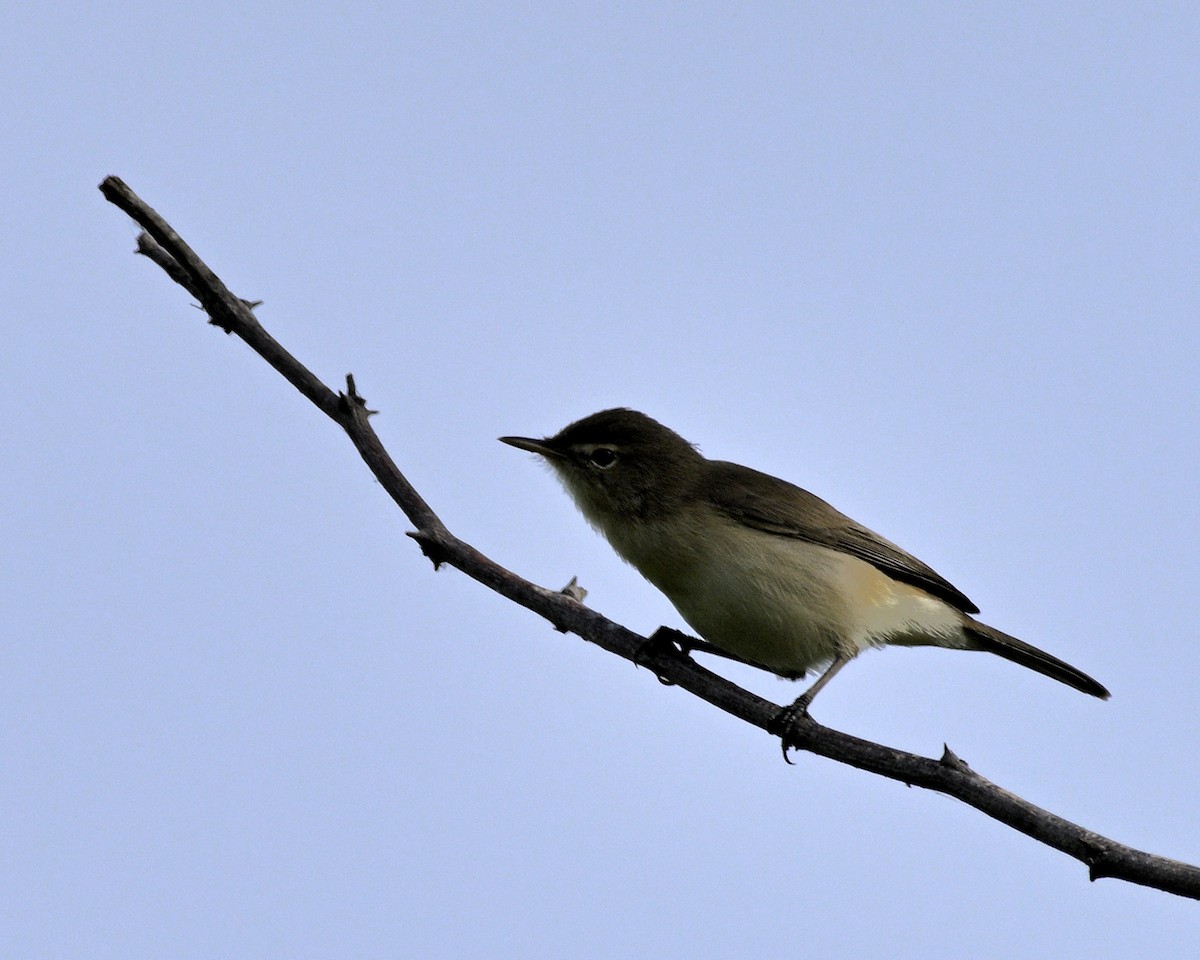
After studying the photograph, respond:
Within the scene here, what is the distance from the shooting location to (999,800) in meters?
5.18

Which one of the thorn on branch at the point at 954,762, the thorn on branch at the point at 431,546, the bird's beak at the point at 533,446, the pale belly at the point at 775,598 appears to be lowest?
the thorn on branch at the point at 954,762

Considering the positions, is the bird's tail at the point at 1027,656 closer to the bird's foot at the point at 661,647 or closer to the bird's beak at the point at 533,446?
the bird's foot at the point at 661,647

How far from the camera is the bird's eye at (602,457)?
7891 millimetres

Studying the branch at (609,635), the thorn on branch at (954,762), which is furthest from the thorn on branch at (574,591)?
the thorn on branch at (954,762)

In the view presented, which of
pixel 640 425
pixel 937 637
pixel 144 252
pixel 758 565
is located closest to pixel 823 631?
pixel 758 565

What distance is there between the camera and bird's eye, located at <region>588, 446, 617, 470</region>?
25.9 ft

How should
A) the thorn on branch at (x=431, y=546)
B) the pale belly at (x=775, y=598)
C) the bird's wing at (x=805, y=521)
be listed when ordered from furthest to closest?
1. the bird's wing at (x=805, y=521)
2. the pale belly at (x=775, y=598)
3. the thorn on branch at (x=431, y=546)

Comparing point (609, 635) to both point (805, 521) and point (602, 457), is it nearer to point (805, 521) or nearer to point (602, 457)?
point (602, 457)

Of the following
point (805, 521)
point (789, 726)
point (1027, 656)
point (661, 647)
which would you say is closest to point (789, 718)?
point (789, 726)

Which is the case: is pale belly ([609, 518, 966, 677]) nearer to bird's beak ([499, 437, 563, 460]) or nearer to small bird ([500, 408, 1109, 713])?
small bird ([500, 408, 1109, 713])

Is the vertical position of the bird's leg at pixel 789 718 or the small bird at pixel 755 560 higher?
the small bird at pixel 755 560

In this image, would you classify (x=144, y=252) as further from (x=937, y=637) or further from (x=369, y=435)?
(x=937, y=637)

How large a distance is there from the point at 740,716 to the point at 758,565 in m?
1.40

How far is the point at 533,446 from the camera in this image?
7.91m
